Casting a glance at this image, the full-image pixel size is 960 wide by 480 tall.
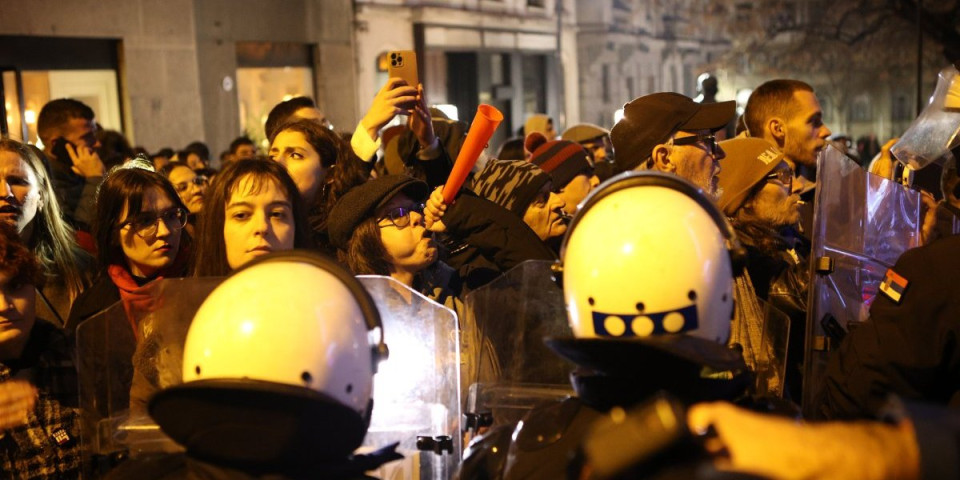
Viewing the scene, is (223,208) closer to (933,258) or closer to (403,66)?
(403,66)

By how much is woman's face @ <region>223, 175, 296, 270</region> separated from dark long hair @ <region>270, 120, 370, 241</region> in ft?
3.90

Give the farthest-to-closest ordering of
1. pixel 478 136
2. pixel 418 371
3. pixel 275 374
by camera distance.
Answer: pixel 478 136, pixel 418 371, pixel 275 374

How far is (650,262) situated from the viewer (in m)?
2.15

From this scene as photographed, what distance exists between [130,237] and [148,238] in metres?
0.07

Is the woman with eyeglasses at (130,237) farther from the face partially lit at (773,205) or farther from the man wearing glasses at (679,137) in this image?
the face partially lit at (773,205)

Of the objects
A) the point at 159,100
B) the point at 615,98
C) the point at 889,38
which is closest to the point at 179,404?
the point at 159,100

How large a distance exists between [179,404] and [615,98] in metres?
24.3

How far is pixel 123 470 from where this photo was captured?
2.32 m

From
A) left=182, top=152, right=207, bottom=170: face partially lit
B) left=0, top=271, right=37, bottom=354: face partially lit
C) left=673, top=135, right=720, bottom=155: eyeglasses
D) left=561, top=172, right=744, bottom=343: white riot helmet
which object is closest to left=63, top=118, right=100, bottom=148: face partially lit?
left=182, top=152, right=207, bottom=170: face partially lit

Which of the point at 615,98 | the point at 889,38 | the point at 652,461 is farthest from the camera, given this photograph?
the point at 615,98

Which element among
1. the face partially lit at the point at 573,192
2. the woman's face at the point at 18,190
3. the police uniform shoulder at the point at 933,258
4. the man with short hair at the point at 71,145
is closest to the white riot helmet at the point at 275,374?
the police uniform shoulder at the point at 933,258

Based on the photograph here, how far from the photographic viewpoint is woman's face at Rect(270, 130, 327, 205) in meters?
4.70

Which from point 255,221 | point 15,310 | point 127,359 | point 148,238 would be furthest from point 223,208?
point 127,359

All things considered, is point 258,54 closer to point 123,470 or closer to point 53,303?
point 53,303
